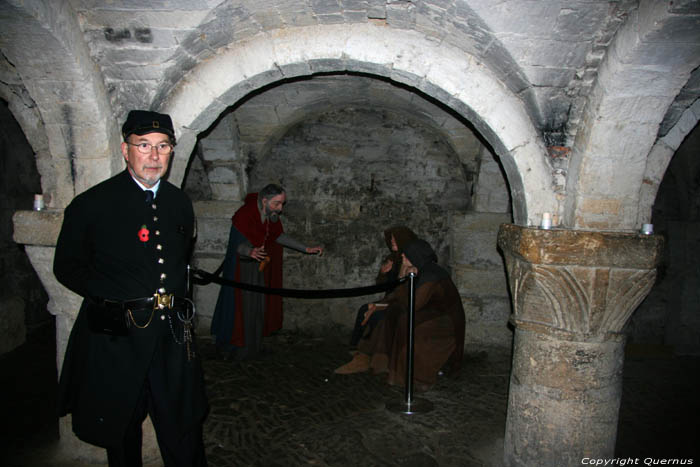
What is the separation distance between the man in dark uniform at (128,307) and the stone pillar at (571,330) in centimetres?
181

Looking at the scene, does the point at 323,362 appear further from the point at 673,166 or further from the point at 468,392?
the point at 673,166

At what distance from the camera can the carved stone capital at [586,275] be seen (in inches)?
91.6

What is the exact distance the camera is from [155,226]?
2.04 m

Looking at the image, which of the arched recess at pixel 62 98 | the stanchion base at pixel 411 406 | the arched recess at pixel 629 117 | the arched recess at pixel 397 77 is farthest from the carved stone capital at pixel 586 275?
the arched recess at pixel 62 98

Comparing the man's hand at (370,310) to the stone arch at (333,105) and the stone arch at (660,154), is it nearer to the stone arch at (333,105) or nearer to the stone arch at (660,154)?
the stone arch at (333,105)

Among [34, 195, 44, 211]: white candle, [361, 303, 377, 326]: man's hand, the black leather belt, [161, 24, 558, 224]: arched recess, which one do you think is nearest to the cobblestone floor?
[361, 303, 377, 326]: man's hand

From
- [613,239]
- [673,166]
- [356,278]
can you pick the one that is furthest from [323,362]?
[673,166]

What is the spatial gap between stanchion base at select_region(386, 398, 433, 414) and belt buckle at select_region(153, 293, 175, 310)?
6.86ft

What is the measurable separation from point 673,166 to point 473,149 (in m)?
2.19

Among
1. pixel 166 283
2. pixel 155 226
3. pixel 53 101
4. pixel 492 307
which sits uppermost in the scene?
pixel 53 101

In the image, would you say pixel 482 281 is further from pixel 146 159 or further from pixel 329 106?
pixel 146 159

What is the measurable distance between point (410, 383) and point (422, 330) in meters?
0.59

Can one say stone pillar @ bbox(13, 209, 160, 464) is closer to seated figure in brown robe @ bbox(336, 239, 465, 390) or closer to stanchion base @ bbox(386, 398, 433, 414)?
stanchion base @ bbox(386, 398, 433, 414)

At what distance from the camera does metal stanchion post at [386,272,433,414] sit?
3256mm
